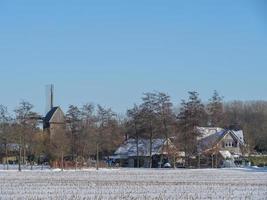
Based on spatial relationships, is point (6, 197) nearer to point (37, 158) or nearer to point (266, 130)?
point (37, 158)

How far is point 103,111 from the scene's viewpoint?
112938 mm

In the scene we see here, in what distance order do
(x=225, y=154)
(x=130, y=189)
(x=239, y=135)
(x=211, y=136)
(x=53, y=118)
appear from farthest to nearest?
1. (x=53, y=118)
2. (x=239, y=135)
3. (x=225, y=154)
4. (x=211, y=136)
5. (x=130, y=189)

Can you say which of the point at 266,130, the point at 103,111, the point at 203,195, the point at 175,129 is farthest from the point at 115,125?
the point at 203,195

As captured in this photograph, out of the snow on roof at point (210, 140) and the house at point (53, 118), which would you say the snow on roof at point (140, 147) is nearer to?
the snow on roof at point (210, 140)

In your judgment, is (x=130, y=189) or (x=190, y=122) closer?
(x=130, y=189)

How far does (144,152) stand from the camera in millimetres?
104750

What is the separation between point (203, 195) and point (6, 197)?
8.96 meters

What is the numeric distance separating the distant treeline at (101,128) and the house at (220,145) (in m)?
2.27

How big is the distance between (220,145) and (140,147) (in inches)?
601

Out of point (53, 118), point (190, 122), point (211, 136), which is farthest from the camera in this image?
point (53, 118)

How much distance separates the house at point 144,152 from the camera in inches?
3836

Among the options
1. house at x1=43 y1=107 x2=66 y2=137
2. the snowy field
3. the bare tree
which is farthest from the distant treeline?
the snowy field

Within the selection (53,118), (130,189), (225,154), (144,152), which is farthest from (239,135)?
(130,189)

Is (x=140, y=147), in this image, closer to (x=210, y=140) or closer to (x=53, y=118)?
(x=210, y=140)
